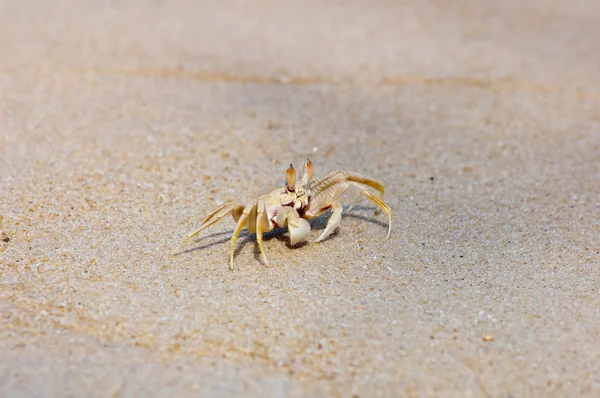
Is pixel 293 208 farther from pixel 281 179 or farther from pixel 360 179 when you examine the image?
pixel 281 179

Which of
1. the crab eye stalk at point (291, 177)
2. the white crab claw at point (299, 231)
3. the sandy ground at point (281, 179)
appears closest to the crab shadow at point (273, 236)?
the sandy ground at point (281, 179)

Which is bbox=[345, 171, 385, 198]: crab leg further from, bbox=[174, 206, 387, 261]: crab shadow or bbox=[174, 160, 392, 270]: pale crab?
bbox=[174, 206, 387, 261]: crab shadow

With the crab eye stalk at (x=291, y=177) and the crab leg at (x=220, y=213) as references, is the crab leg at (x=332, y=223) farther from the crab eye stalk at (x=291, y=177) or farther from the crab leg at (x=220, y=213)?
the crab leg at (x=220, y=213)

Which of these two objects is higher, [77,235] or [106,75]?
[106,75]

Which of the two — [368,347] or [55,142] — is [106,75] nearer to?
[55,142]

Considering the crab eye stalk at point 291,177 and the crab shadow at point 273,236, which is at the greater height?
the crab eye stalk at point 291,177

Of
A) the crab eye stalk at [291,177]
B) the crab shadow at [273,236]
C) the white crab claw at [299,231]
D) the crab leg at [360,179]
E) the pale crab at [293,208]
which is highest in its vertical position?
the crab eye stalk at [291,177]

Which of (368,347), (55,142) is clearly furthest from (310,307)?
(55,142)

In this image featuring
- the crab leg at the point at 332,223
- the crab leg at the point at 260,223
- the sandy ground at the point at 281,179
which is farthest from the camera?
the crab leg at the point at 332,223
